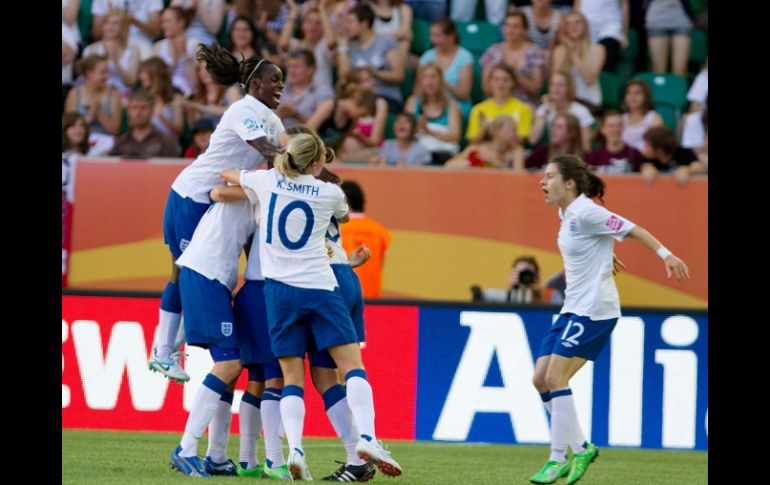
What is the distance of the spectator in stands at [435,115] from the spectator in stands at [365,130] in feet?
1.04

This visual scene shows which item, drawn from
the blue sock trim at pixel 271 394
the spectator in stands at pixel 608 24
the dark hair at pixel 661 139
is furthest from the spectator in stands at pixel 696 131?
the blue sock trim at pixel 271 394

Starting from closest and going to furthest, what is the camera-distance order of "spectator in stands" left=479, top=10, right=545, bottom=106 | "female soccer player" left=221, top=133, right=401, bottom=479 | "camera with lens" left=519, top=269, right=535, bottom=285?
"female soccer player" left=221, top=133, right=401, bottom=479
"camera with lens" left=519, top=269, right=535, bottom=285
"spectator in stands" left=479, top=10, right=545, bottom=106

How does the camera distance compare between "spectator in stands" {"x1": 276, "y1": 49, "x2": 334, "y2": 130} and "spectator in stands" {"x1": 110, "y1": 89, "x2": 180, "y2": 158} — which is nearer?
"spectator in stands" {"x1": 110, "y1": 89, "x2": 180, "y2": 158}

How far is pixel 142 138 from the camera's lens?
14.4 m

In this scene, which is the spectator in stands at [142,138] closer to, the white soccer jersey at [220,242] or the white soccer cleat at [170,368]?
the white soccer cleat at [170,368]

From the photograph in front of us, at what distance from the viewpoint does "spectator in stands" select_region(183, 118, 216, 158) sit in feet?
47.0

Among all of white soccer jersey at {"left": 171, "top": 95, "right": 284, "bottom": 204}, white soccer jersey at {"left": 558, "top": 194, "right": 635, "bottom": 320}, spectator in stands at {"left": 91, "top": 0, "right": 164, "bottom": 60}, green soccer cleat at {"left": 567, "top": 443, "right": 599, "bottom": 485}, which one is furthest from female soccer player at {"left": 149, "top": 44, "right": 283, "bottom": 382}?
spectator in stands at {"left": 91, "top": 0, "right": 164, "bottom": 60}

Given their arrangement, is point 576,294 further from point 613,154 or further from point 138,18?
point 138,18

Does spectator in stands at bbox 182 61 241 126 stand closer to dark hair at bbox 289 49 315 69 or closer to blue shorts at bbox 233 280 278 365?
dark hair at bbox 289 49 315 69

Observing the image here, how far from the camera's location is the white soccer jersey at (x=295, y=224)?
8234 millimetres

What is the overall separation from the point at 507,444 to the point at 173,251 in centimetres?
414

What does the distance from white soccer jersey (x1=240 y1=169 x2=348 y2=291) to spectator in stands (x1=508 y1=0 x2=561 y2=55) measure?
780 centimetres
